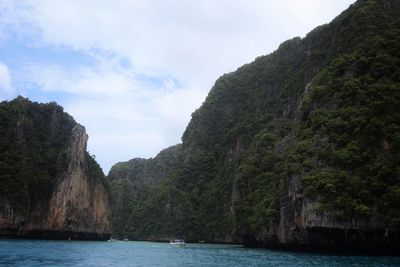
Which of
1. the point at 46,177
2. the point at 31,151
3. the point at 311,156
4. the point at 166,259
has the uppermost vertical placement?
the point at 31,151

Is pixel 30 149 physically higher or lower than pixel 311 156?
higher

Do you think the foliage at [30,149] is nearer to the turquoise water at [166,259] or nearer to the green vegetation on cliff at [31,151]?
the green vegetation on cliff at [31,151]

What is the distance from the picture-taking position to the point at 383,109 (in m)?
57.6

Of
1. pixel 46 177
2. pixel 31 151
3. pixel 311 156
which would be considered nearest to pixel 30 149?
pixel 31 151

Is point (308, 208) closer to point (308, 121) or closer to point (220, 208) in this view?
point (308, 121)

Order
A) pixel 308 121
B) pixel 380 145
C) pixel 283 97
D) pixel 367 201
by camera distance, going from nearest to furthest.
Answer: pixel 367 201
pixel 380 145
pixel 308 121
pixel 283 97

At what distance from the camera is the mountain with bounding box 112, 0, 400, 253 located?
53344mm

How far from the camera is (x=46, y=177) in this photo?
103 m

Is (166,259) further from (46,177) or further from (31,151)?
(31,151)

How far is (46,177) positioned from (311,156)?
61.0 meters

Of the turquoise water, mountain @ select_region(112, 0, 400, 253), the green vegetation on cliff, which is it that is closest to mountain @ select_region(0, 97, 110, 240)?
the green vegetation on cliff

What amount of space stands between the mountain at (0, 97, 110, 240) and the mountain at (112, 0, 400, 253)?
31.1 metres

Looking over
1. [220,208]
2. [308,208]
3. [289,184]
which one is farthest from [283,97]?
[308,208]

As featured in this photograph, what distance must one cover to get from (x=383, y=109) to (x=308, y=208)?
1433 cm
